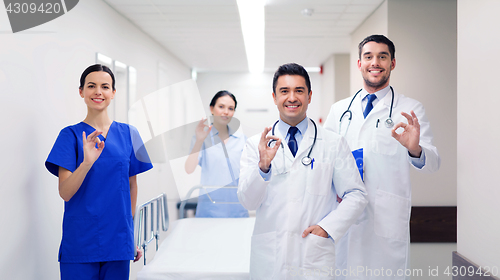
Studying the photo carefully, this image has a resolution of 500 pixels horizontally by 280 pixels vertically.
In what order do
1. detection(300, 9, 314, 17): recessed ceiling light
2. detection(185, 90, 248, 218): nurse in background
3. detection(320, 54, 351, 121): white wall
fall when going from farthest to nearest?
detection(320, 54, 351, 121): white wall < detection(300, 9, 314, 17): recessed ceiling light < detection(185, 90, 248, 218): nurse in background

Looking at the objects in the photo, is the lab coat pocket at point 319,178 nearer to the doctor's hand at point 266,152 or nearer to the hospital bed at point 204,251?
the doctor's hand at point 266,152

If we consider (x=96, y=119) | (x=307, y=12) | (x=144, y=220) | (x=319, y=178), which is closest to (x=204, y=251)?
(x=144, y=220)

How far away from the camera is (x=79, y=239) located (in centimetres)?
172

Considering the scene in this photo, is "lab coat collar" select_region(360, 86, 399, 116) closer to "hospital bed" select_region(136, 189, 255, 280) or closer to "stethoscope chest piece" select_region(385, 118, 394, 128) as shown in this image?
"stethoscope chest piece" select_region(385, 118, 394, 128)

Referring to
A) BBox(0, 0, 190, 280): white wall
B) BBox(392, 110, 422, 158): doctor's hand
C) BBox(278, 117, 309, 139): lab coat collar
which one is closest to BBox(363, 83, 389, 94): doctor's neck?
BBox(392, 110, 422, 158): doctor's hand

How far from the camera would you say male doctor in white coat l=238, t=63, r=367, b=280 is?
1455 mm

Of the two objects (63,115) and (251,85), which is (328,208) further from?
(251,85)

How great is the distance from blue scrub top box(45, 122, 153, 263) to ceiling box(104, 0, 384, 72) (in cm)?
181

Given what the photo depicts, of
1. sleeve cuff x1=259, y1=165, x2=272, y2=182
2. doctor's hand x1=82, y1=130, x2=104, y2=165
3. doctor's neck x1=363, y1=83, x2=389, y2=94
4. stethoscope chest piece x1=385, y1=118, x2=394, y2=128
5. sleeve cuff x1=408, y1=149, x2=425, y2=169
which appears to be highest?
doctor's neck x1=363, y1=83, x2=389, y2=94

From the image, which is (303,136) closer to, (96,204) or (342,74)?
(96,204)

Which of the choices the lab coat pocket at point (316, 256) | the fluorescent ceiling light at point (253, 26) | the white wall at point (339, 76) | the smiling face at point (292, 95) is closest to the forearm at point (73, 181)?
the smiling face at point (292, 95)

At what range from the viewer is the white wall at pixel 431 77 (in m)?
3.10

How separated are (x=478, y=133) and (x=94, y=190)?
6.33 ft

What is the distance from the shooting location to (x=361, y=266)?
1.81 metres
